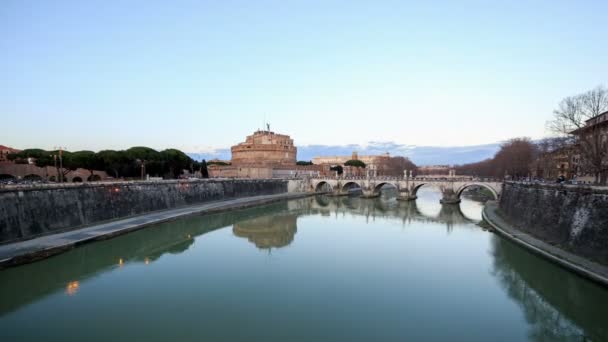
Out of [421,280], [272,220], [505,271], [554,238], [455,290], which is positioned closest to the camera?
[455,290]

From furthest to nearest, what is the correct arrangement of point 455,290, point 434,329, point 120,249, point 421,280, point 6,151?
point 6,151 → point 120,249 → point 421,280 → point 455,290 → point 434,329

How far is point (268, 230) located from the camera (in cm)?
1736

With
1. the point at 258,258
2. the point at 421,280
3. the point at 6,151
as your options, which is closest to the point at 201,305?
the point at 258,258

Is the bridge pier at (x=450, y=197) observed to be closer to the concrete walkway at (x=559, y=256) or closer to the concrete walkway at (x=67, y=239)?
the concrete walkway at (x=559, y=256)

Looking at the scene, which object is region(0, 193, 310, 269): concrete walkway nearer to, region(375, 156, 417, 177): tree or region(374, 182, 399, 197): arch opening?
region(374, 182, 399, 197): arch opening

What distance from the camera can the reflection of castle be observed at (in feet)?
47.8

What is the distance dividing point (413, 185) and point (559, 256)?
74.1 ft

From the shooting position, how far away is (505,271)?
10.2m

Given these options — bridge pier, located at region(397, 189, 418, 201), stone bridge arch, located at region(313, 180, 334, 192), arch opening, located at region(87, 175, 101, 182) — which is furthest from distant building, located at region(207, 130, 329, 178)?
arch opening, located at region(87, 175, 101, 182)

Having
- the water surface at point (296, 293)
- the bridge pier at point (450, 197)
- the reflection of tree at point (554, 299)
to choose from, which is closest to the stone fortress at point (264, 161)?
the bridge pier at point (450, 197)

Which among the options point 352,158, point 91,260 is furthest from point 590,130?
point 352,158

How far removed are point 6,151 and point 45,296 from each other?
34.7 metres

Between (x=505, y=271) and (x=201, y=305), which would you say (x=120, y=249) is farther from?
(x=505, y=271)

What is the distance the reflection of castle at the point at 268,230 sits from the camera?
14.6 m
